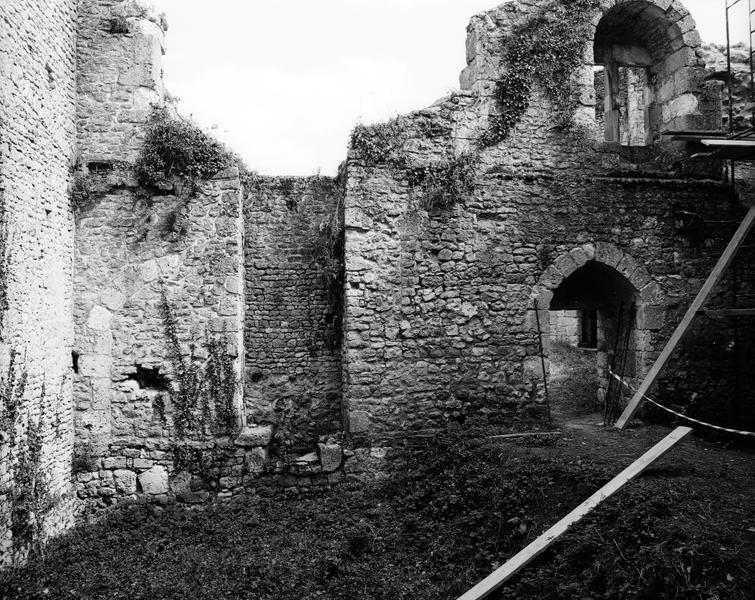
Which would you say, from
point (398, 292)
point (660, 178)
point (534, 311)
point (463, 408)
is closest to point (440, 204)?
→ point (398, 292)

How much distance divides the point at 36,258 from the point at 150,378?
7.37 ft

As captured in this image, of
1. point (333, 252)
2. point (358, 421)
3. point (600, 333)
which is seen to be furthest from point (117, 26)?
point (600, 333)

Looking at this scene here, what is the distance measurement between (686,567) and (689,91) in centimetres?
759

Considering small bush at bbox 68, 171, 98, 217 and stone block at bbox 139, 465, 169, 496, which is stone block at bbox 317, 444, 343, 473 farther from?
small bush at bbox 68, 171, 98, 217

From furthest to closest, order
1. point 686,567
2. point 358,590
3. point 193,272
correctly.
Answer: point 193,272 → point 358,590 → point 686,567

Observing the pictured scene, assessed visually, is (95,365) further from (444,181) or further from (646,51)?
(646,51)

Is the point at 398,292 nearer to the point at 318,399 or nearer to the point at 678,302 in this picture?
the point at 318,399

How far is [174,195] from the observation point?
846 cm

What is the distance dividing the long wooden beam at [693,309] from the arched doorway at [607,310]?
2.06ft

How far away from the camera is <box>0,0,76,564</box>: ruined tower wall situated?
6.48m

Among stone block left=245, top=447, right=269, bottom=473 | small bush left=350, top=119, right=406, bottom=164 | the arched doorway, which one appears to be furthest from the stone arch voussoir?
stone block left=245, top=447, right=269, bottom=473

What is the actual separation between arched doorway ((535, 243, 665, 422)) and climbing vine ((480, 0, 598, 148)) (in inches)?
85.6

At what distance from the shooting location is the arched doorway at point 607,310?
879 centimetres

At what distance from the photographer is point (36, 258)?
716 centimetres
